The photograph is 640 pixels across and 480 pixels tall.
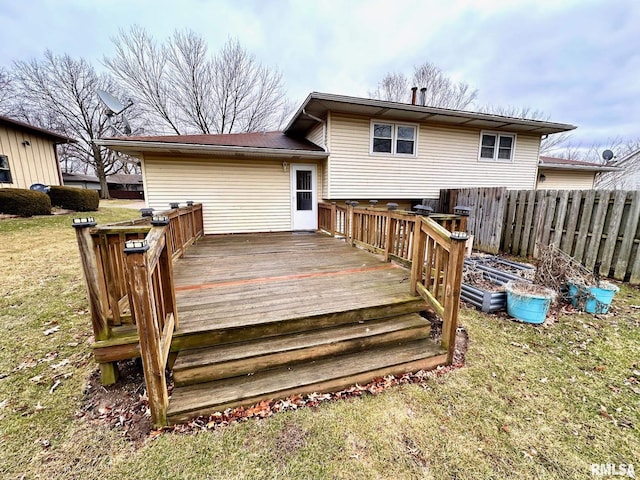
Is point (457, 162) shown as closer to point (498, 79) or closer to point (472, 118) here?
point (472, 118)

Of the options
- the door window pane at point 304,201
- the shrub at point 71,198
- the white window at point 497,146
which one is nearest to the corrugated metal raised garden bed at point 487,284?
the door window pane at point 304,201

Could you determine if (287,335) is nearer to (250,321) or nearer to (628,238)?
(250,321)

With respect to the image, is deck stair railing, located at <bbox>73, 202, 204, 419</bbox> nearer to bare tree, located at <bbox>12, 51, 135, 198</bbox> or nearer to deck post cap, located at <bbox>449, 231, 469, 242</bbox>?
deck post cap, located at <bbox>449, 231, 469, 242</bbox>

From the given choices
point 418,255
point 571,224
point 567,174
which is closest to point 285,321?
point 418,255

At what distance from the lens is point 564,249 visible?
18.3 feet

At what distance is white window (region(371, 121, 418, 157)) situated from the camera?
27.1 feet

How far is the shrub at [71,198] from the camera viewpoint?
11789mm

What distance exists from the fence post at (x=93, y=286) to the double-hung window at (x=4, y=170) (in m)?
14.0

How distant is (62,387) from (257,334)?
184 cm

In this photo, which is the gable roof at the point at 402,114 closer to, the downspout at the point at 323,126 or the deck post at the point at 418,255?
the downspout at the point at 323,126

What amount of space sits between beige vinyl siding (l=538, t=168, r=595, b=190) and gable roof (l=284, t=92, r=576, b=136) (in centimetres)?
373

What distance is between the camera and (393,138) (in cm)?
844

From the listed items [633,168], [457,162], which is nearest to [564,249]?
[457,162]

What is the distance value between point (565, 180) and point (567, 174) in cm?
30
